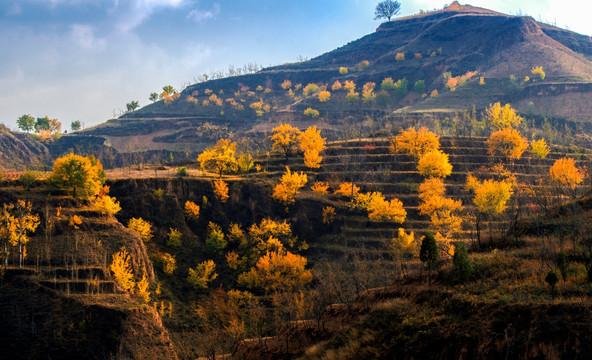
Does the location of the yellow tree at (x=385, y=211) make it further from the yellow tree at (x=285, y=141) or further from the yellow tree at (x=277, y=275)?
the yellow tree at (x=285, y=141)

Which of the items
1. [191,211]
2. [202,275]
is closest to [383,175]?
[191,211]

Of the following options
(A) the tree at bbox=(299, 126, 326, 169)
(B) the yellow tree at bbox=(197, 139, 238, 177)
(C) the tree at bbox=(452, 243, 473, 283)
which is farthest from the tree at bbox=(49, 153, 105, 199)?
(C) the tree at bbox=(452, 243, 473, 283)

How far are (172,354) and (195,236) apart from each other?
35247 millimetres

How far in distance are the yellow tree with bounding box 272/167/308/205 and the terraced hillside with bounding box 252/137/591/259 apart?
7.60 ft

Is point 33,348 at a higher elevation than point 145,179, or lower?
lower

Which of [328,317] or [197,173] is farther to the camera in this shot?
[197,173]

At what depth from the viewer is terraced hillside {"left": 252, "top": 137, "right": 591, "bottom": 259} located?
89.4m

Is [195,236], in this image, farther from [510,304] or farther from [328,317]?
[510,304]

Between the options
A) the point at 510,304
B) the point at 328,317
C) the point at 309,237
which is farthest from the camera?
the point at 309,237

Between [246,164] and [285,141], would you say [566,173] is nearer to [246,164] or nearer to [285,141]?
[285,141]

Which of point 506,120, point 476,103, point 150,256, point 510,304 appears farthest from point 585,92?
point 510,304

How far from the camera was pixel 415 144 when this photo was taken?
11738cm

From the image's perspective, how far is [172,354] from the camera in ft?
178

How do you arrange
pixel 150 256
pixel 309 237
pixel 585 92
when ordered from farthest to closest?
pixel 585 92
pixel 309 237
pixel 150 256
